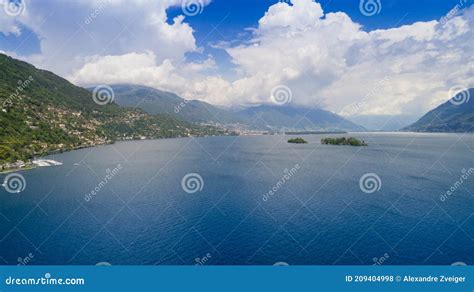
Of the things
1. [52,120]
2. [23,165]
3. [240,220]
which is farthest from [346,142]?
[52,120]

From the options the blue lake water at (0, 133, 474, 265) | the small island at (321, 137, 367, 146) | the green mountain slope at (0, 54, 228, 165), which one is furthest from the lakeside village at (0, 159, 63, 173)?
the small island at (321, 137, 367, 146)

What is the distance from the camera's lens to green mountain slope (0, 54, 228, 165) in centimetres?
7778

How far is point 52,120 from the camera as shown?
107 metres

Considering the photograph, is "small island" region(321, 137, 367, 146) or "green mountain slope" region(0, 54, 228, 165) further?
"small island" region(321, 137, 367, 146)

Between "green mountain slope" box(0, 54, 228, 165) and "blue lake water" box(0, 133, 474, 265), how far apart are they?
3297 centimetres

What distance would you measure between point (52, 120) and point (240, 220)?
331 feet

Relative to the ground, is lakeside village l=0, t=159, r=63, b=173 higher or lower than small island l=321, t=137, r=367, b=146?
lower

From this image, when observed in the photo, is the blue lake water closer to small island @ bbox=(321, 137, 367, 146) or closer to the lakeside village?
the lakeside village

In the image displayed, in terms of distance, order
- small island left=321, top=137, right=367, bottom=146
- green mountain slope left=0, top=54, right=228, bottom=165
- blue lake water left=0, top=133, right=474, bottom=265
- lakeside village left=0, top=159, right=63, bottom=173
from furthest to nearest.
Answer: small island left=321, top=137, right=367, bottom=146 < green mountain slope left=0, top=54, right=228, bottom=165 < lakeside village left=0, top=159, right=63, bottom=173 < blue lake water left=0, top=133, right=474, bottom=265

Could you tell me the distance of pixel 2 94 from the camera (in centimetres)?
9262

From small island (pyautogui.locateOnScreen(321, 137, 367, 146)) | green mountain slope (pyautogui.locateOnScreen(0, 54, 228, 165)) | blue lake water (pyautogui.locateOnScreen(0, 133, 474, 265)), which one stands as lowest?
green mountain slope (pyautogui.locateOnScreen(0, 54, 228, 165))

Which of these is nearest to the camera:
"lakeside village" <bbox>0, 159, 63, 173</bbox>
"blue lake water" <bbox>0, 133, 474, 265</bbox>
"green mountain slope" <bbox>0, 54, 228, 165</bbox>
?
"blue lake water" <bbox>0, 133, 474, 265</bbox>

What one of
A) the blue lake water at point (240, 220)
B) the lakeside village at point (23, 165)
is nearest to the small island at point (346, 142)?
the blue lake water at point (240, 220)

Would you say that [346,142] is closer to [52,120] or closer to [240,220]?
[240,220]
